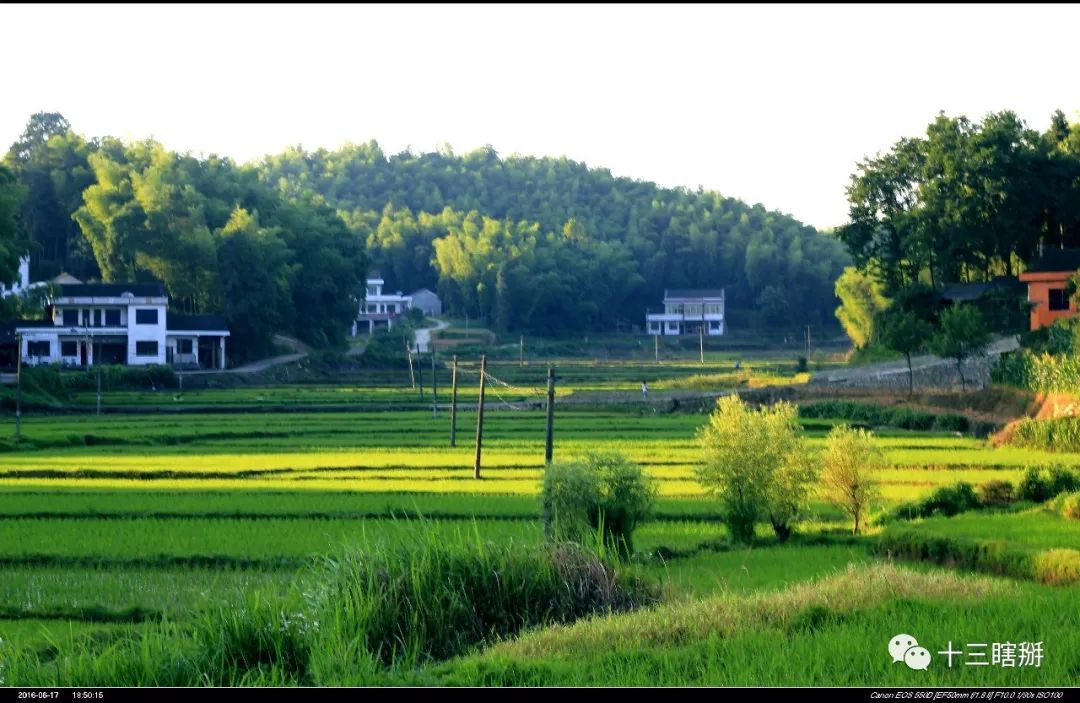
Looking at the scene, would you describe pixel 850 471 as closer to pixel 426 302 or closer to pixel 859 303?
pixel 859 303

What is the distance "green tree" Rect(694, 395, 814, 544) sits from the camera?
17.6 metres

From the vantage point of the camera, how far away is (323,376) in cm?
6975

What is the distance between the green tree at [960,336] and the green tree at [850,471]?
2378 cm

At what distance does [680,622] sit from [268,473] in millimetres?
18458

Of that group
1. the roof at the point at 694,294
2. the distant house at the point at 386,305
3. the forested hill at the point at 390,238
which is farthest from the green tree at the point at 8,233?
the roof at the point at 694,294

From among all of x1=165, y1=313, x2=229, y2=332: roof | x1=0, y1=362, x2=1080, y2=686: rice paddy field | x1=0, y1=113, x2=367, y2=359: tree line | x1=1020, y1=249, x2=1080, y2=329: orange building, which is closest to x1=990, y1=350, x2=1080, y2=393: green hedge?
x1=0, y1=362, x2=1080, y2=686: rice paddy field

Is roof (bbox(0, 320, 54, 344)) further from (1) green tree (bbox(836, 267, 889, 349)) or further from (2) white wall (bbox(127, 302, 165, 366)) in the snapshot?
(1) green tree (bbox(836, 267, 889, 349))

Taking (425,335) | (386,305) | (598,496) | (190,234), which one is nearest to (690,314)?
(386,305)

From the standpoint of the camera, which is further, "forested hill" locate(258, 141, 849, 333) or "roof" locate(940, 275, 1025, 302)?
"forested hill" locate(258, 141, 849, 333)

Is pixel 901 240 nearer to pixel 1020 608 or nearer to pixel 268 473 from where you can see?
pixel 268 473

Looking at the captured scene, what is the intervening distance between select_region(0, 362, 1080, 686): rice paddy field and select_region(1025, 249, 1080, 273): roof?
12.9 metres

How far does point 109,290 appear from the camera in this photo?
62.3m

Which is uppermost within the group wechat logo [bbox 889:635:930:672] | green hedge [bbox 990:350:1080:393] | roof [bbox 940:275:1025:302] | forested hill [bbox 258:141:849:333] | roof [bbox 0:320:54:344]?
forested hill [bbox 258:141:849:333]

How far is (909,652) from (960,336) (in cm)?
3525
